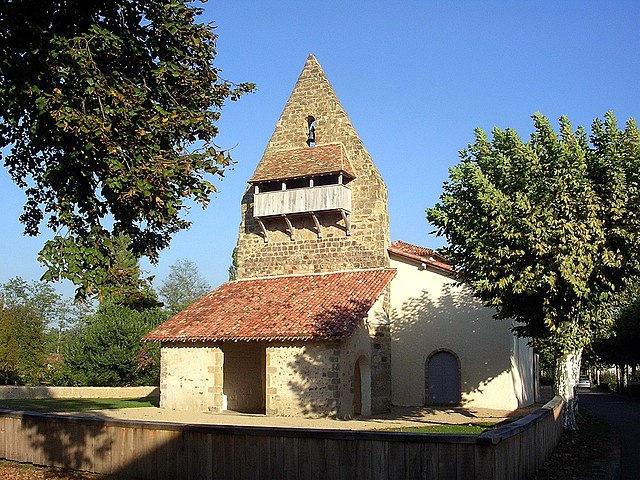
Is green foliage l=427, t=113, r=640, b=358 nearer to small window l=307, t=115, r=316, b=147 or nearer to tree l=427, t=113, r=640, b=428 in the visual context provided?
tree l=427, t=113, r=640, b=428

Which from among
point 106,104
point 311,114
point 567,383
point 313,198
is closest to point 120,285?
point 106,104

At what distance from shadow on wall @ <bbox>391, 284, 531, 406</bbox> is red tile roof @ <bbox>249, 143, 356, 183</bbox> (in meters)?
6.36

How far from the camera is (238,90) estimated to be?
12.9m

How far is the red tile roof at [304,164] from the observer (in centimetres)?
2894

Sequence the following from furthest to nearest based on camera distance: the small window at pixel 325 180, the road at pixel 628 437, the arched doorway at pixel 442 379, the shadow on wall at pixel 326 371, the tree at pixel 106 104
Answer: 1. the small window at pixel 325 180
2. the arched doorway at pixel 442 379
3. the shadow on wall at pixel 326 371
4. the road at pixel 628 437
5. the tree at pixel 106 104

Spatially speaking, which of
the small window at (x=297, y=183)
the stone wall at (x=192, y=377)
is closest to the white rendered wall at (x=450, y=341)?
the small window at (x=297, y=183)

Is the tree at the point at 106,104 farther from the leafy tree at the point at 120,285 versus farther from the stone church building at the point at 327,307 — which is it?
the stone church building at the point at 327,307

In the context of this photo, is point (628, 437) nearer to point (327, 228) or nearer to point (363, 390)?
point (363, 390)

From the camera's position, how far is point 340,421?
22547 millimetres

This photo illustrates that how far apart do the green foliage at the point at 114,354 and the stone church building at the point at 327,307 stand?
1310cm

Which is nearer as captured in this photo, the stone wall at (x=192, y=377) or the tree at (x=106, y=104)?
the tree at (x=106, y=104)

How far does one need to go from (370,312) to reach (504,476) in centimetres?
1810

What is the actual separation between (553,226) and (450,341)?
1275 centimetres

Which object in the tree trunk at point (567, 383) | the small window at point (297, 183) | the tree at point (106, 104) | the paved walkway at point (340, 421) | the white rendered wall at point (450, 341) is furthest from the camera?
the small window at point (297, 183)
